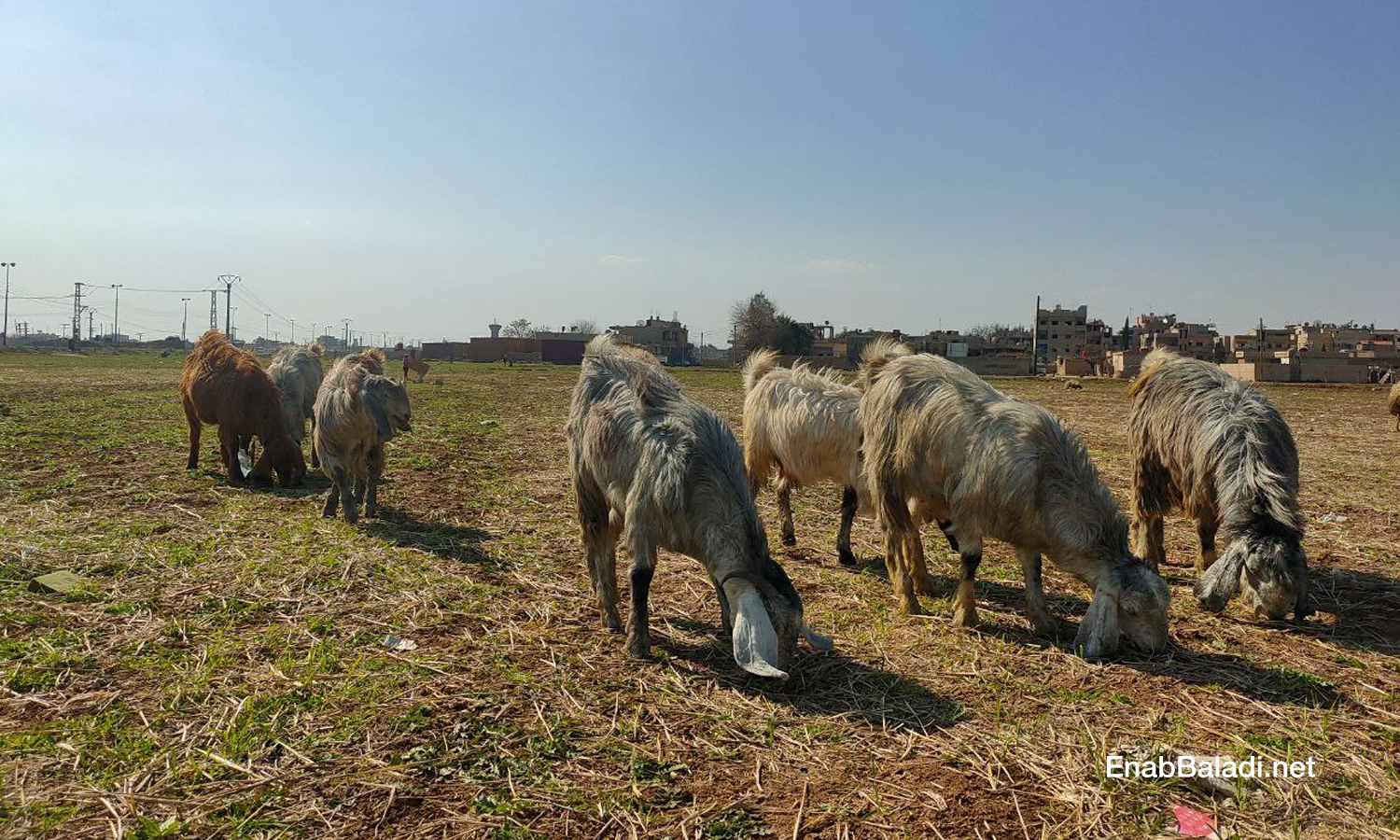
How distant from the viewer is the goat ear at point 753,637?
4.05 m

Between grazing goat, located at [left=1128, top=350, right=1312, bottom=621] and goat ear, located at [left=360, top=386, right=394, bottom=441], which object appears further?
goat ear, located at [left=360, top=386, right=394, bottom=441]

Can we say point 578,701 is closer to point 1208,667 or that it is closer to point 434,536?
point 1208,667

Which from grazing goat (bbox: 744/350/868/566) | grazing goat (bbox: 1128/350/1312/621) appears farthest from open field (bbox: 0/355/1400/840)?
grazing goat (bbox: 744/350/868/566)

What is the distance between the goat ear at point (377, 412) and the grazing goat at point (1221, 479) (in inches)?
330

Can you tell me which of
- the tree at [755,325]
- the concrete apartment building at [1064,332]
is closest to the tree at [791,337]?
the tree at [755,325]

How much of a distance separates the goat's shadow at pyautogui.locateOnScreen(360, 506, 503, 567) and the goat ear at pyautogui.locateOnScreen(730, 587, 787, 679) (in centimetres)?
354

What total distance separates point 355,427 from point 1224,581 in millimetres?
8742

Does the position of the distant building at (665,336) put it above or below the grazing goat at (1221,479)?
above

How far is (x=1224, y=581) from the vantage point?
571cm

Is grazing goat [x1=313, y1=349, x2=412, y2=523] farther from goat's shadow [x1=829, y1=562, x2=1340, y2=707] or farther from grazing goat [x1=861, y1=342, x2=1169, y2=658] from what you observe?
goat's shadow [x1=829, y1=562, x2=1340, y2=707]

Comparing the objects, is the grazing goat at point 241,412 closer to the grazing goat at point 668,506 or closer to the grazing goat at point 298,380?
the grazing goat at point 298,380

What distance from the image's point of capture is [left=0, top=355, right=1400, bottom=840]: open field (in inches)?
129

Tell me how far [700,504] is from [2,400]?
25806 millimetres

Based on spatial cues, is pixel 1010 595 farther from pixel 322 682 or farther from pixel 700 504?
pixel 322 682
